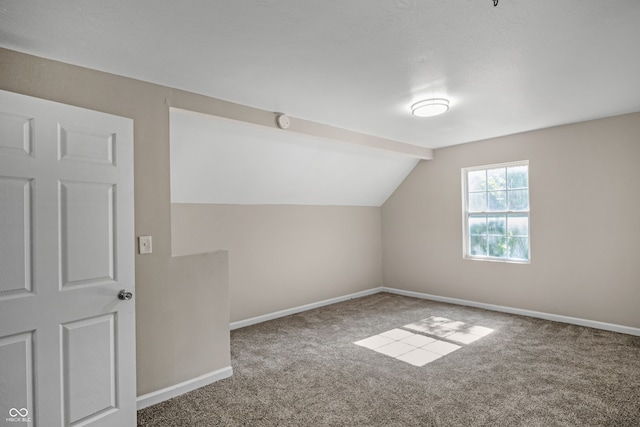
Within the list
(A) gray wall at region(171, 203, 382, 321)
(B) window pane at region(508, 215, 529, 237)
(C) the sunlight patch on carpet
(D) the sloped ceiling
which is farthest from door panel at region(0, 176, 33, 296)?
(B) window pane at region(508, 215, 529, 237)

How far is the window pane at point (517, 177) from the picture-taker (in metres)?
4.79

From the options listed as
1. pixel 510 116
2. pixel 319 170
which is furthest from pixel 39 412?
pixel 510 116

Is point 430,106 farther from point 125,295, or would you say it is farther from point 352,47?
point 125,295

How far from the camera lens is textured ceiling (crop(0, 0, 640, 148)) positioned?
1.85 meters

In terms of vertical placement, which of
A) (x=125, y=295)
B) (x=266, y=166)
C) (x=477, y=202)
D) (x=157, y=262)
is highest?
(x=266, y=166)

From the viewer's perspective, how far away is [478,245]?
529 centimetres

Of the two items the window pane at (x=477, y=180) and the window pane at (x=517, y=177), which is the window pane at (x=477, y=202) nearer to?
the window pane at (x=477, y=180)

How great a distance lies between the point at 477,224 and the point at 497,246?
0.41m

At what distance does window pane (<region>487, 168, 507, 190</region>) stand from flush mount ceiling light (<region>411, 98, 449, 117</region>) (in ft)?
7.13

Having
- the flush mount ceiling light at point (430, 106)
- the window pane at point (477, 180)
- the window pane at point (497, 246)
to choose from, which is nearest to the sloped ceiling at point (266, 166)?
the window pane at point (477, 180)

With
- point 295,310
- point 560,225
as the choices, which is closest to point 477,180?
point 560,225

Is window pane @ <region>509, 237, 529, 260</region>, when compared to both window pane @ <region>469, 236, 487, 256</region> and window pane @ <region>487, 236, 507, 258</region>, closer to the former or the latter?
window pane @ <region>487, 236, 507, 258</region>

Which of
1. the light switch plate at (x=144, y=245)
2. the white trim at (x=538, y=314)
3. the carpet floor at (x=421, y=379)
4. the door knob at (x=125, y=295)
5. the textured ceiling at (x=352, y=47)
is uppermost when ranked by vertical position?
the textured ceiling at (x=352, y=47)

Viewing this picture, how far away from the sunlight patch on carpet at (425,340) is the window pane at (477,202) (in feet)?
5.58
